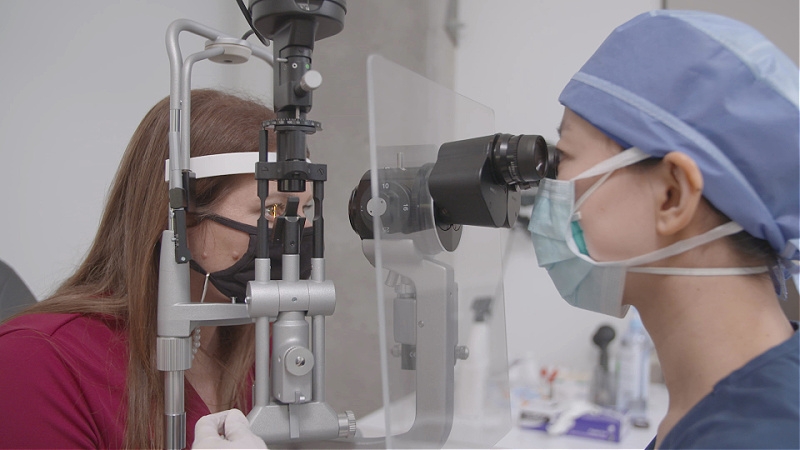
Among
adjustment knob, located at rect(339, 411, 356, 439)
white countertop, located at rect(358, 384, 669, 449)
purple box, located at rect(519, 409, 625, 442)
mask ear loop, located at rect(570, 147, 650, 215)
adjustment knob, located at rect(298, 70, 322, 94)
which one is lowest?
white countertop, located at rect(358, 384, 669, 449)

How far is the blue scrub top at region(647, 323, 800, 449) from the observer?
1.90 ft

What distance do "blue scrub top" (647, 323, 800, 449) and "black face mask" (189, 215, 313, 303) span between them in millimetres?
678

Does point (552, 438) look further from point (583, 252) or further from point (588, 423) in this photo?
point (583, 252)

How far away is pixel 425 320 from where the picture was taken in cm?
83

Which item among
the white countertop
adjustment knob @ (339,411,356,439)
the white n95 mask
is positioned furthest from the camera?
the white countertop

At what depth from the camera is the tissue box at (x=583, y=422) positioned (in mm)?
1510

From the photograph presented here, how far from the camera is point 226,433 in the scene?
824 millimetres

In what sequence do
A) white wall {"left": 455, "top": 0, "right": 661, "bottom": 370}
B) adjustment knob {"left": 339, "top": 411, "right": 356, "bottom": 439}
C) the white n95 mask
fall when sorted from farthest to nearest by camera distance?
white wall {"left": 455, "top": 0, "right": 661, "bottom": 370} < adjustment knob {"left": 339, "top": 411, "right": 356, "bottom": 439} < the white n95 mask

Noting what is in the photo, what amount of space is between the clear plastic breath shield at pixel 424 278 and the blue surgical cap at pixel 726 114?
276 mm

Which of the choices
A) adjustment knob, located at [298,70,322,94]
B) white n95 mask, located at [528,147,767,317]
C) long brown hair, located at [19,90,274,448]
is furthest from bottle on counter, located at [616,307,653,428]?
adjustment knob, located at [298,70,322,94]

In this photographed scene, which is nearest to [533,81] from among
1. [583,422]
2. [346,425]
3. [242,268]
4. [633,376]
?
[633,376]

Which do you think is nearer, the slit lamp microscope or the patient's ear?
A: the patient's ear

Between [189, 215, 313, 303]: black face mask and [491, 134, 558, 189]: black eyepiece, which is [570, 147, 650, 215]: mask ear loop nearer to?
[491, 134, 558, 189]: black eyepiece

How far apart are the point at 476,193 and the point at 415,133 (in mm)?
126
